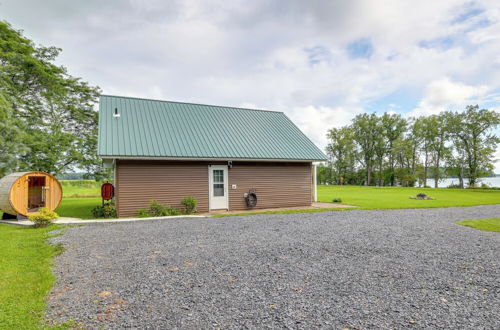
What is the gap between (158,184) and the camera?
465 inches

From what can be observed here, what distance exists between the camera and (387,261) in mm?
5074

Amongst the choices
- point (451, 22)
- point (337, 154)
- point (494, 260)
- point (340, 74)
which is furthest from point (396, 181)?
point (494, 260)

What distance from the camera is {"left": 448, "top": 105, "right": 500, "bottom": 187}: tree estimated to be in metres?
38.8

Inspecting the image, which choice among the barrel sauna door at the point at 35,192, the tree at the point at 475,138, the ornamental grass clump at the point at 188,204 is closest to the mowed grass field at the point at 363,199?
the barrel sauna door at the point at 35,192

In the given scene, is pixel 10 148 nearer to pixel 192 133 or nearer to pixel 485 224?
pixel 192 133

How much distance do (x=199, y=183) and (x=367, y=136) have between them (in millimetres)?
50765

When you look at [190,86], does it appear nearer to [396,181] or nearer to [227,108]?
[227,108]

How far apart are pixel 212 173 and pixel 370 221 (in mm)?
6986

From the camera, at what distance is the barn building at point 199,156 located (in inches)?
451

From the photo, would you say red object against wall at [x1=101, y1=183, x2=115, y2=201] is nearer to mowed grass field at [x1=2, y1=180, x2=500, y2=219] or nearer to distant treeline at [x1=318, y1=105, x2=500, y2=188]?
mowed grass field at [x1=2, y1=180, x2=500, y2=219]

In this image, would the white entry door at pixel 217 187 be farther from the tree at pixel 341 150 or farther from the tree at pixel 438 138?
the tree at pixel 341 150

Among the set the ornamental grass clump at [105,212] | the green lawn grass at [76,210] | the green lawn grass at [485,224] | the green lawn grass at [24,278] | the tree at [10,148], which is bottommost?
the green lawn grass at [485,224]

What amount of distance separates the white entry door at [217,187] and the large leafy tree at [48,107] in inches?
417

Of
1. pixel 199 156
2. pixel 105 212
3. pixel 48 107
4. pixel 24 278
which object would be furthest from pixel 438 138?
pixel 24 278
